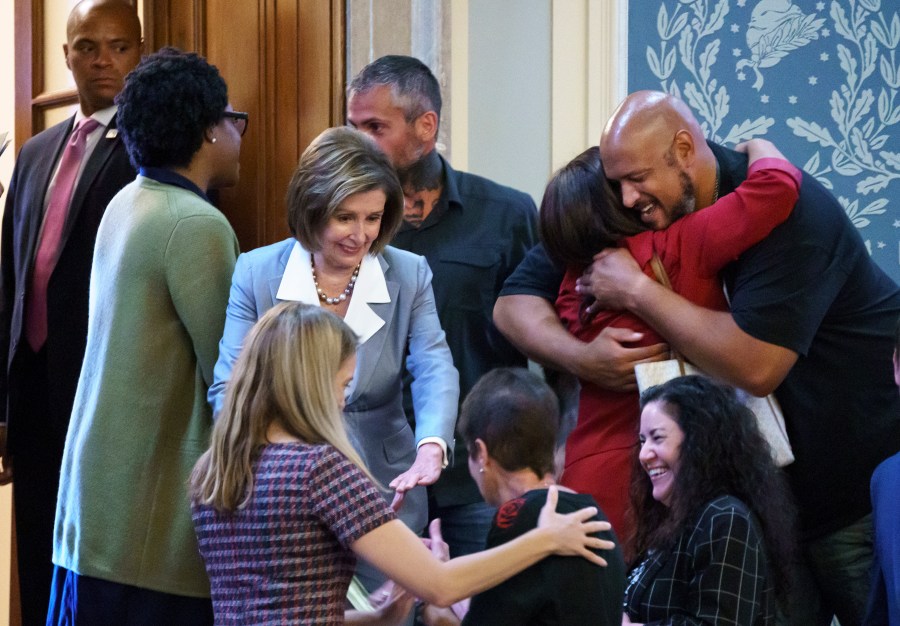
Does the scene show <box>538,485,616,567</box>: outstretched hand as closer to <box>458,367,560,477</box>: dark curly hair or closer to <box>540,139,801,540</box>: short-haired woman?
<box>458,367,560,477</box>: dark curly hair

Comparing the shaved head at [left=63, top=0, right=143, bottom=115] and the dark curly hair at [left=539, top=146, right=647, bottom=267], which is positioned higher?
the shaved head at [left=63, top=0, right=143, bottom=115]

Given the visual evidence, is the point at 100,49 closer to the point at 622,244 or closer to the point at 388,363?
the point at 388,363

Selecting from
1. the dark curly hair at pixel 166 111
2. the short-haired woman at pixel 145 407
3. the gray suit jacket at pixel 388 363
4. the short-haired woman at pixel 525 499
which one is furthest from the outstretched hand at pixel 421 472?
the dark curly hair at pixel 166 111

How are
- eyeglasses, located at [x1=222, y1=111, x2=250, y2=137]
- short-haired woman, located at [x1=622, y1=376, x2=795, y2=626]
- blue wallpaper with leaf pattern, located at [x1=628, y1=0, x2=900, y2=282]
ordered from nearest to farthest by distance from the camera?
1. short-haired woman, located at [x1=622, y1=376, x2=795, y2=626]
2. eyeglasses, located at [x1=222, y1=111, x2=250, y2=137]
3. blue wallpaper with leaf pattern, located at [x1=628, y1=0, x2=900, y2=282]

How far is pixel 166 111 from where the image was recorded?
8.55ft

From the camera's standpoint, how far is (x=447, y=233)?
311cm

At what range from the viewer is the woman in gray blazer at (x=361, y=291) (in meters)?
2.46

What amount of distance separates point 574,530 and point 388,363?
2.39 ft

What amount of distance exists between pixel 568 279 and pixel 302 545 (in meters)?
0.95

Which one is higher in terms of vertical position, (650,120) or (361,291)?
(650,120)

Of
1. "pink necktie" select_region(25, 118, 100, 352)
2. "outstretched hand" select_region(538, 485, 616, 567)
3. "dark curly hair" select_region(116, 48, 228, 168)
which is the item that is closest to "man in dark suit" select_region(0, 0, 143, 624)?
"pink necktie" select_region(25, 118, 100, 352)

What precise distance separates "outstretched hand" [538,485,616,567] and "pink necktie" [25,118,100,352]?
1750 mm

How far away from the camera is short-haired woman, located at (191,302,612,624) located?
1895mm

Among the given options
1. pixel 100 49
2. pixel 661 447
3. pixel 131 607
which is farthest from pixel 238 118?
pixel 661 447
